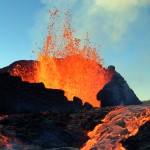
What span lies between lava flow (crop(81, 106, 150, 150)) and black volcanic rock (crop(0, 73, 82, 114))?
1301 centimetres

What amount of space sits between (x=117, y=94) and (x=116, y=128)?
25.1 meters

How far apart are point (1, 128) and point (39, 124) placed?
9.16ft

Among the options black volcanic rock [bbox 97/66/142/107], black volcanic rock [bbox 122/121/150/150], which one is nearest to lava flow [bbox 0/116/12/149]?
black volcanic rock [bbox 122/121/150/150]

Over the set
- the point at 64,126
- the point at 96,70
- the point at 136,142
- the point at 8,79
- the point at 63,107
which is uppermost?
the point at 96,70

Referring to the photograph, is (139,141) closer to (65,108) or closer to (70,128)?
(70,128)

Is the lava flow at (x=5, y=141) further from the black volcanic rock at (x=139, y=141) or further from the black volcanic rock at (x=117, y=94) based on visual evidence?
the black volcanic rock at (x=117, y=94)

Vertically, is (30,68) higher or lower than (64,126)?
higher

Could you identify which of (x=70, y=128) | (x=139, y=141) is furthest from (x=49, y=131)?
(x=139, y=141)

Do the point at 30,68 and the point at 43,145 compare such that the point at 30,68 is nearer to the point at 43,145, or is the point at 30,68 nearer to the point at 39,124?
the point at 39,124

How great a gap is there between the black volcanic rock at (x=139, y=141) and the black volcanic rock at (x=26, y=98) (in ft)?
64.6

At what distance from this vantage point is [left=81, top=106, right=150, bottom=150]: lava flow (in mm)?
24000

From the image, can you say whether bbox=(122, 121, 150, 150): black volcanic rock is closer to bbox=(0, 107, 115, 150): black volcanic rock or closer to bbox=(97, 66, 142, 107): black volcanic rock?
bbox=(0, 107, 115, 150): black volcanic rock

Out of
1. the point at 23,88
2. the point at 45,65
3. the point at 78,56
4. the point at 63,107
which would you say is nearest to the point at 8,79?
the point at 23,88

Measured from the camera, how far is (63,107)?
4378 cm
